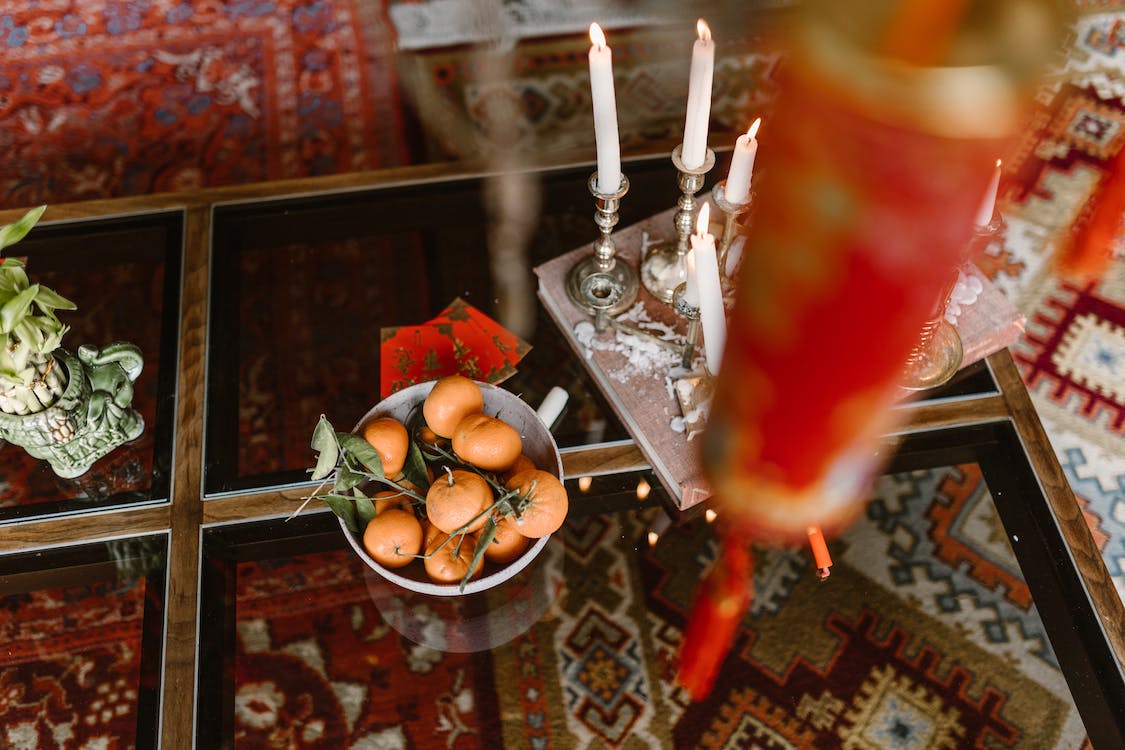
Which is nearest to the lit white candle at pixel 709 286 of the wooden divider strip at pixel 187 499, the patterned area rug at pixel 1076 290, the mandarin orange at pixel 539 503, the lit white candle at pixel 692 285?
the lit white candle at pixel 692 285

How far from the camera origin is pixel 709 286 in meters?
0.57

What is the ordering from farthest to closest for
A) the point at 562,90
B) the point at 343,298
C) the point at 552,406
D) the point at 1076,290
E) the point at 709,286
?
1. the point at 562,90
2. the point at 1076,290
3. the point at 343,298
4. the point at 552,406
5. the point at 709,286

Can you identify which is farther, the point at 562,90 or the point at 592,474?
the point at 562,90

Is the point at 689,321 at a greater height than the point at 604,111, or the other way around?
the point at 604,111

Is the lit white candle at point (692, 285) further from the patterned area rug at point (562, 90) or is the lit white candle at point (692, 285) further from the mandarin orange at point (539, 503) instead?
the patterned area rug at point (562, 90)

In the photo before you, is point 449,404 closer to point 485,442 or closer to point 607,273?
point 485,442

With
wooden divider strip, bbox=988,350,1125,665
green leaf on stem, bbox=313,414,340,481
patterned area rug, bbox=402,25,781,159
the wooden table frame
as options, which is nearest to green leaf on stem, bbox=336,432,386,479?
green leaf on stem, bbox=313,414,340,481

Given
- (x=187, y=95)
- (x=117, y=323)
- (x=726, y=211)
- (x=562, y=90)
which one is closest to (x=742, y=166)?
(x=726, y=211)

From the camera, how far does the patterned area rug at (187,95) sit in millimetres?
1399

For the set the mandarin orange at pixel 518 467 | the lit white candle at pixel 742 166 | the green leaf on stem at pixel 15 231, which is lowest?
the mandarin orange at pixel 518 467

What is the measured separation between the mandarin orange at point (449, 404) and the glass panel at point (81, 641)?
0.88 feet

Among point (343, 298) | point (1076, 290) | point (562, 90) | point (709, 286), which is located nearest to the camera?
point (709, 286)

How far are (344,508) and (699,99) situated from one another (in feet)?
1.32

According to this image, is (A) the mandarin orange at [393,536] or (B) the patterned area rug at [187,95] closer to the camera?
(A) the mandarin orange at [393,536]
